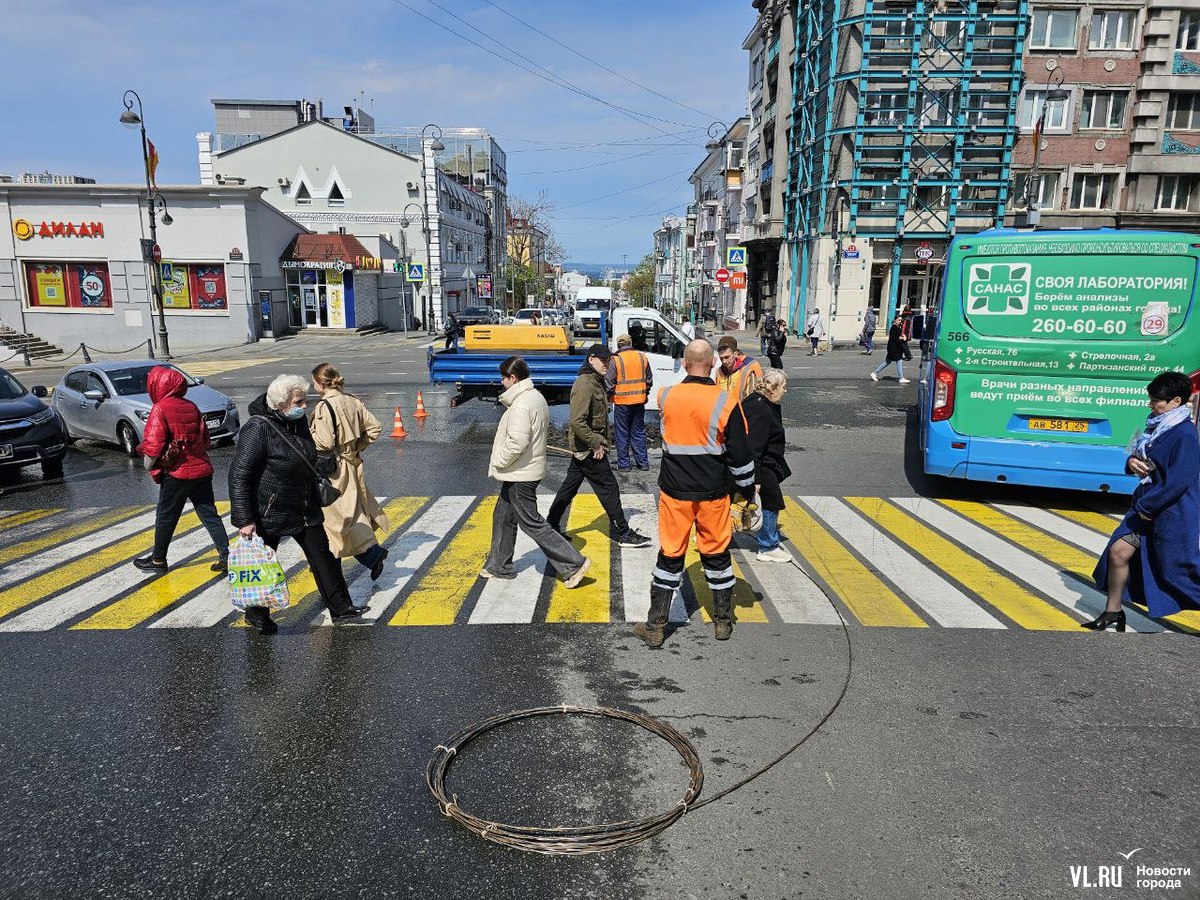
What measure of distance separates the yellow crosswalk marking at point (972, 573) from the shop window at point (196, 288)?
1363 inches

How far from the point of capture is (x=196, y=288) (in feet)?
119

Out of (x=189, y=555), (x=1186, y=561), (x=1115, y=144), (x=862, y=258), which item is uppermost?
(x=1115, y=144)

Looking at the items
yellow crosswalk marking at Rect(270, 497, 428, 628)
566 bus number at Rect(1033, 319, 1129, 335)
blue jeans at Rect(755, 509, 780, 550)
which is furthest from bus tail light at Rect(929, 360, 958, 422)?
yellow crosswalk marking at Rect(270, 497, 428, 628)

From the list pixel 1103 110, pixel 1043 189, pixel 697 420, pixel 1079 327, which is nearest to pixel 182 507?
pixel 697 420

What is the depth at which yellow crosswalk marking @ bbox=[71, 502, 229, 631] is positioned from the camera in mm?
6133

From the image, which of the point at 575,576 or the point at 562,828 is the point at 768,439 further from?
the point at 562,828

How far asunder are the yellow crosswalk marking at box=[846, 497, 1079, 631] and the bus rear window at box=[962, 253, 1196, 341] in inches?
94.9

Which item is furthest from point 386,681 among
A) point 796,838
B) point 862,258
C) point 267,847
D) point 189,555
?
point 862,258

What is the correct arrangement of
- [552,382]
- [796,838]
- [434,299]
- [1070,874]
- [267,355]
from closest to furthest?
1. [1070,874]
2. [796,838]
3. [552,382]
4. [267,355]
5. [434,299]

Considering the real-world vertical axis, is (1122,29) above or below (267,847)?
above

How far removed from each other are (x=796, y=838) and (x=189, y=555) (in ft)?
21.4

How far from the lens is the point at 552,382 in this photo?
14.9 meters

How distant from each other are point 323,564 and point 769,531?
397 centimetres

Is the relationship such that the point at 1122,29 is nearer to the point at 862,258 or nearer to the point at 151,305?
the point at 862,258
